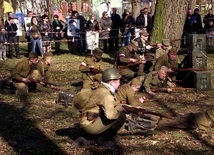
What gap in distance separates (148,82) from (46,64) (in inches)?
109

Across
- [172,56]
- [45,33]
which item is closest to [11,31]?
[45,33]

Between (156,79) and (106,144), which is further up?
(156,79)

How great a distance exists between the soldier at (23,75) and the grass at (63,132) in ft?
0.83

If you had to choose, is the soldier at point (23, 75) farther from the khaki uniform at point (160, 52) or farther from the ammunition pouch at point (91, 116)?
the ammunition pouch at point (91, 116)

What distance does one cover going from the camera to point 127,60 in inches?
458

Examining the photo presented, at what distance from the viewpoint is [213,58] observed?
16.9 m

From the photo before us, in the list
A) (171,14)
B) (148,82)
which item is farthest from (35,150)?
(171,14)

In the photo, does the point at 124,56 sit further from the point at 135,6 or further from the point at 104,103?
the point at 135,6

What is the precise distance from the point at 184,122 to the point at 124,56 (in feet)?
13.1

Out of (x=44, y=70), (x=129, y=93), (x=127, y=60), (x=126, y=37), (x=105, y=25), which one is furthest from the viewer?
(x=105, y=25)

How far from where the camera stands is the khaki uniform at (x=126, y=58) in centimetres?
1164

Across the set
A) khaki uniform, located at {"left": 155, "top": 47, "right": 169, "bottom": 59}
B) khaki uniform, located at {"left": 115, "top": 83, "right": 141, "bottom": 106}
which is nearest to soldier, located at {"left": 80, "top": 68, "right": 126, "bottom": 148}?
khaki uniform, located at {"left": 115, "top": 83, "right": 141, "bottom": 106}

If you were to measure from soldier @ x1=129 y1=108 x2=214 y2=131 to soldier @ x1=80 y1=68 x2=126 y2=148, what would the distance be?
129 centimetres

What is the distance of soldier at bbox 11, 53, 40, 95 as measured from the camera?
11.0 metres
